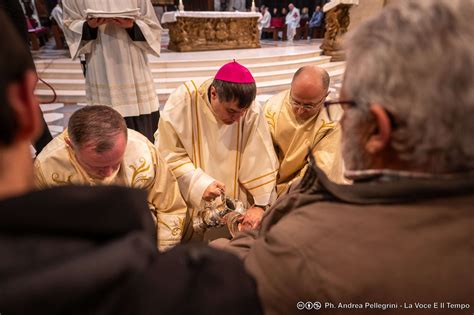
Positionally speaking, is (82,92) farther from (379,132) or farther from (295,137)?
(379,132)

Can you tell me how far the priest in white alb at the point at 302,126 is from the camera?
2508 millimetres

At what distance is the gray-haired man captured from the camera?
0.69m

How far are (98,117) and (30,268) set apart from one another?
1387mm

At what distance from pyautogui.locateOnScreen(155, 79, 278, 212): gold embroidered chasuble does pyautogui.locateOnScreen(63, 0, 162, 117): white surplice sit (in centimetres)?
127

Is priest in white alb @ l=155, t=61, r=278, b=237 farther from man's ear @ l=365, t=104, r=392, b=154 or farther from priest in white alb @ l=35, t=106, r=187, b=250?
man's ear @ l=365, t=104, r=392, b=154

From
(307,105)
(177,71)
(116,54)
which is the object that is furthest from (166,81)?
(307,105)

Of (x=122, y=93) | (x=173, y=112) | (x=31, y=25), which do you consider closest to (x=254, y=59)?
(x=122, y=93)

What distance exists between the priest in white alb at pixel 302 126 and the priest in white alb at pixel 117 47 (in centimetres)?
161

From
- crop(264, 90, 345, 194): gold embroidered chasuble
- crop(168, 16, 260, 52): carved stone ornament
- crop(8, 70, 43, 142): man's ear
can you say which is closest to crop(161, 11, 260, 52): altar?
crop(168, 16, 260, 52): carved stone ornament

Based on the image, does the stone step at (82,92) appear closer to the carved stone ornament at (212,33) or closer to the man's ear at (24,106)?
the carved stone ornament at (212,33)

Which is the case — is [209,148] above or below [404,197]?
below

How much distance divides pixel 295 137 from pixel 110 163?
162cm

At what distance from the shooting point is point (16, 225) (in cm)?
50

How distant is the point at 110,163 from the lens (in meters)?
1.80
